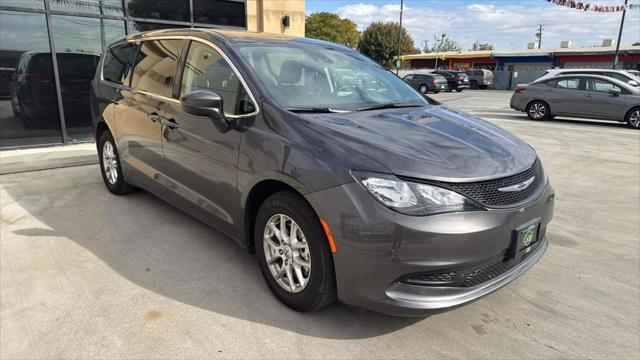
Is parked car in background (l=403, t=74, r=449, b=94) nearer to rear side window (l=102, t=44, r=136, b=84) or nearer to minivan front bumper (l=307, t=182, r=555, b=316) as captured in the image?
rear side window (l=102, t=44, r=136, b=84)

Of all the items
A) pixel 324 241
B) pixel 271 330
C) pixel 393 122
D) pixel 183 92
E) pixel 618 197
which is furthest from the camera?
pixel 618 197

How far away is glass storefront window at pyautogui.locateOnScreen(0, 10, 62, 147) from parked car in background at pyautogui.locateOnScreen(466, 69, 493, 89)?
3714cm

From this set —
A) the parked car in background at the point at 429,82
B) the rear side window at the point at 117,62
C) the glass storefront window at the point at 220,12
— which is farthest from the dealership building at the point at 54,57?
the parked car in background at the point at 429,82

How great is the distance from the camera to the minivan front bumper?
2260 millimetres

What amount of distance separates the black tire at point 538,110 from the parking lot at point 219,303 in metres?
9.91

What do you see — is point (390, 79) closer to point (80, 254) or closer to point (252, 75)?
point (252, 75)

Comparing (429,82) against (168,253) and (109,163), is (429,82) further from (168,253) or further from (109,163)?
(168,253)

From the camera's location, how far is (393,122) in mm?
2936

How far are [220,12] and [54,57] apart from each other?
3915mm

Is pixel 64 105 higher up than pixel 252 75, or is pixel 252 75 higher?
pixel 252 75

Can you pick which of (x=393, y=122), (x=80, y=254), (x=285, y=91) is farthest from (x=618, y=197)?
(x=80, y=254)

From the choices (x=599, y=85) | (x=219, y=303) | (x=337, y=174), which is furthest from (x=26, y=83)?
(x=599, y=85)

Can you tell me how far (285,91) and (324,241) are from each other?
44.5 inches

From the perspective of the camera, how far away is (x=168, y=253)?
3.70 metres
